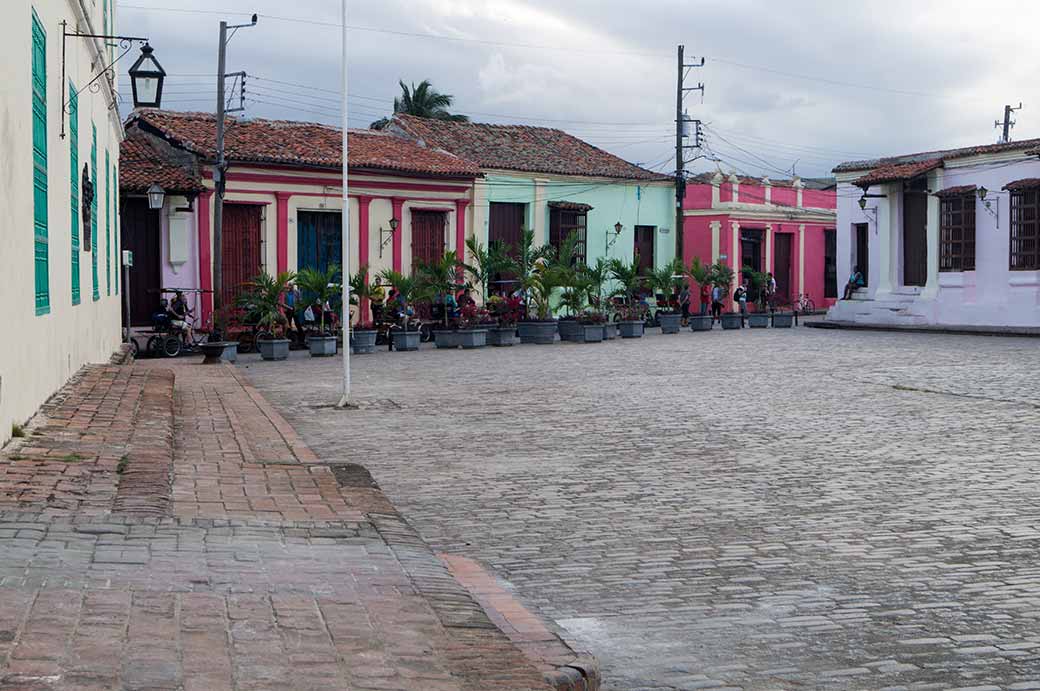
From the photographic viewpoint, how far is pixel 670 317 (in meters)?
35.0

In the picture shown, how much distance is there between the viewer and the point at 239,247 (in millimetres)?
30688

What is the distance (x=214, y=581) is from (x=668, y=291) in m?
30.3

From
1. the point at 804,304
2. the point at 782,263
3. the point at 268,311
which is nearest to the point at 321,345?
the point at 268,311

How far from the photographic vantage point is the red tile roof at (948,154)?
31531mm

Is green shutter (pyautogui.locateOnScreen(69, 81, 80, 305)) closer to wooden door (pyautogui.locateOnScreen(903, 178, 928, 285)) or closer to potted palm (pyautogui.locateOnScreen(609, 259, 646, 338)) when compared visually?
potted palm (pyautogui.locateOnScreen(609, 259, 646, 338))

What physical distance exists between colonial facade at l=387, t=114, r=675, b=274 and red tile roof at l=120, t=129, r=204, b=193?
888 cm

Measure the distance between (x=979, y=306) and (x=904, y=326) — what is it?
A: 2.02m

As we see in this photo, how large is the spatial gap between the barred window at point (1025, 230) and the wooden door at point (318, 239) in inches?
676

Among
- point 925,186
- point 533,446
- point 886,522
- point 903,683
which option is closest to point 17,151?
point 533,446

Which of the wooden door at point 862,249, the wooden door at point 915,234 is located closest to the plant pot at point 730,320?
the wooden door at point 862,249

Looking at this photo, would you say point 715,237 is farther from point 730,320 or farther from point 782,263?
point 730,320

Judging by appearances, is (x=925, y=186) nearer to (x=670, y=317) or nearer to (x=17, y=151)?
(x=670, y=317)

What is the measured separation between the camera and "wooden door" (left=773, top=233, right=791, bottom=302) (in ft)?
153

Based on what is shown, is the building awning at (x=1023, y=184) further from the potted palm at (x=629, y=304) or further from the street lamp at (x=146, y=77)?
the street lamp at (x=146, y=77)
